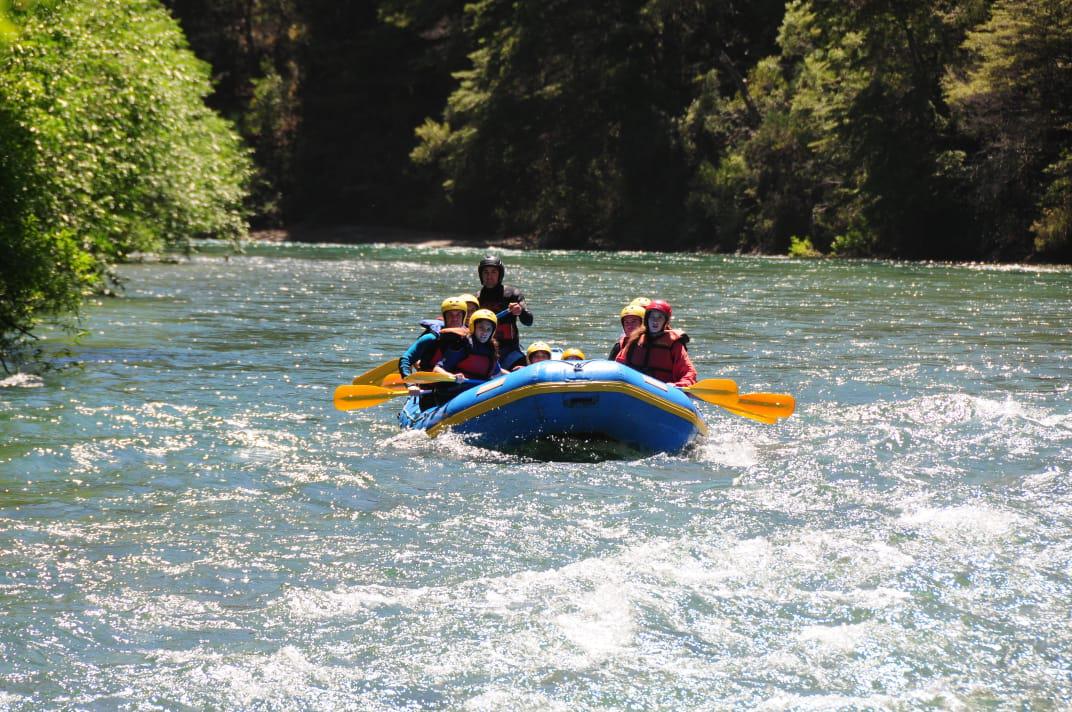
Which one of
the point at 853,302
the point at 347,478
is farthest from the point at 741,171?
the point at 347,478

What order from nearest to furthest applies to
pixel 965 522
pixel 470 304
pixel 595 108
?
pixel 965 522, pixel 470 304, pixel 595 108

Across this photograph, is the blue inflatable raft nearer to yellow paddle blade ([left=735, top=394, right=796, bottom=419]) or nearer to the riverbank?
yellow paddle blade ([left=735, top=394, right=796, bottom=419])

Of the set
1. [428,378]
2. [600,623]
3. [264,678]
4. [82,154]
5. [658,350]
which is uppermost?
[82,154]

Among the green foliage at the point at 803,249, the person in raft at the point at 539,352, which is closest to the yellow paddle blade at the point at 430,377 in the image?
the person in raft at the point at 539,352

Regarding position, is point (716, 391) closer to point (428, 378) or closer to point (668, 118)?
point (428, 378)

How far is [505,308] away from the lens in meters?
11.7

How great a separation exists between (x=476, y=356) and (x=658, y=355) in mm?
1462

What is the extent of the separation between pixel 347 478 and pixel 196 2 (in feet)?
187

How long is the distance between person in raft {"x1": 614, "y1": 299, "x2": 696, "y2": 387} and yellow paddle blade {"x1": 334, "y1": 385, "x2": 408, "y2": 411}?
1.88 m

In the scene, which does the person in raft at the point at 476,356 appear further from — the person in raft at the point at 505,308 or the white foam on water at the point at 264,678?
the white foam on water at the point at 264,678

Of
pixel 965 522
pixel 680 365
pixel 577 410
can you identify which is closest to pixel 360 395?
pixel 577 410

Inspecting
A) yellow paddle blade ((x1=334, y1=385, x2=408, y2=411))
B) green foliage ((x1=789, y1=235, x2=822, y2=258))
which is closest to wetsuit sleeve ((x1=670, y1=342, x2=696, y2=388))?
yellow paddle blade ((x1=334, y1=385, x2=408, y2=411))

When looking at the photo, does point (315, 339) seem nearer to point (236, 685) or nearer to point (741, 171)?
point (236, 685)

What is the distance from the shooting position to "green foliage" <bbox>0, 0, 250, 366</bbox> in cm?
1209
